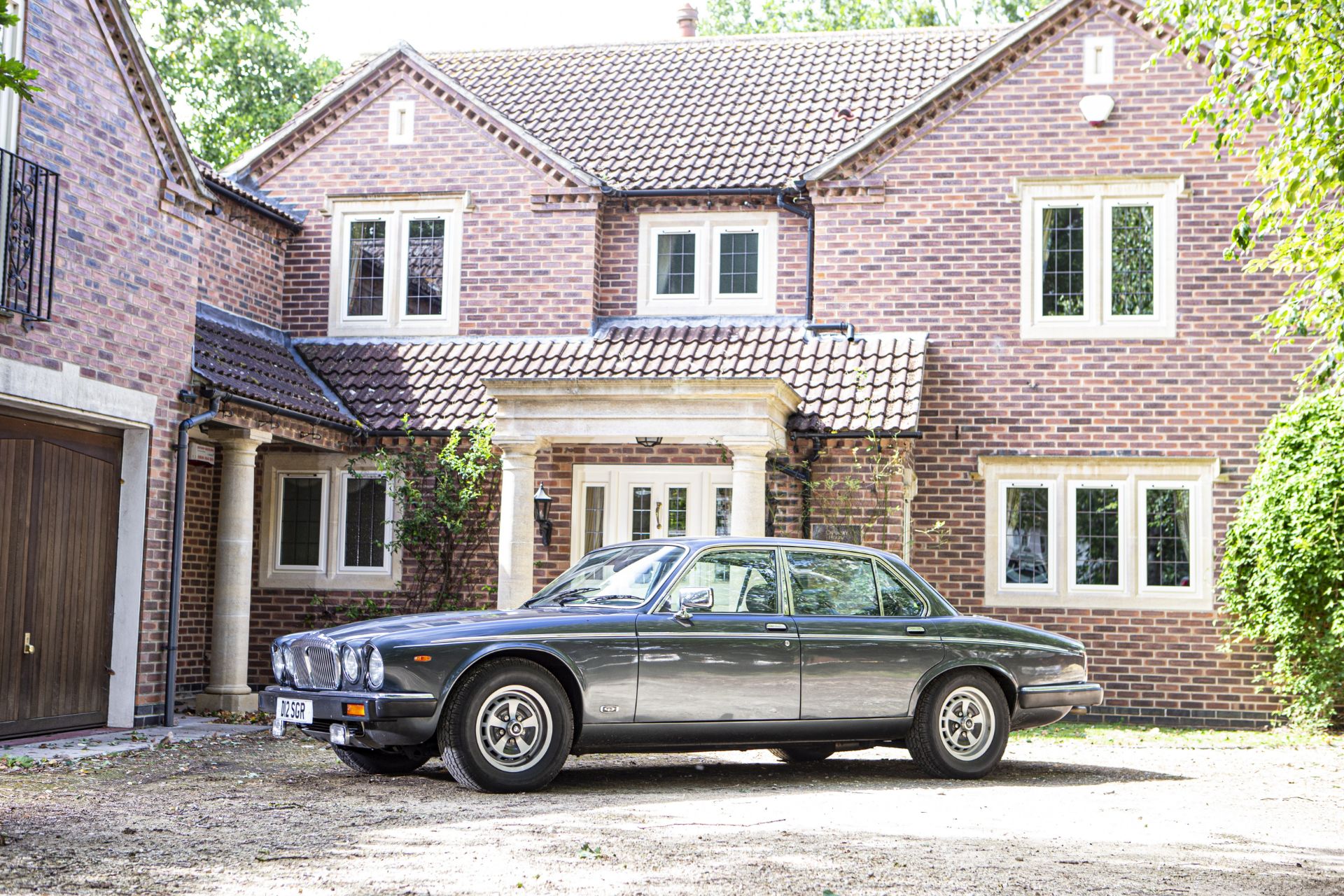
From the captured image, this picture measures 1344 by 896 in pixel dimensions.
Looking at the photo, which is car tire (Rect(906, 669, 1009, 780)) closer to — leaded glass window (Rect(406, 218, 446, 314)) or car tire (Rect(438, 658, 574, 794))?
car tire (Rect(438, 658, 574, 794))

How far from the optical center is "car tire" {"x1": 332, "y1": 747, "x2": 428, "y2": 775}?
9.18m

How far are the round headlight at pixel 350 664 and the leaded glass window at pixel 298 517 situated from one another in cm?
798

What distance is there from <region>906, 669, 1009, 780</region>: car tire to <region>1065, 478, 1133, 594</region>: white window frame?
5.56 meters

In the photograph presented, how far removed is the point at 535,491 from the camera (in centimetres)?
1552

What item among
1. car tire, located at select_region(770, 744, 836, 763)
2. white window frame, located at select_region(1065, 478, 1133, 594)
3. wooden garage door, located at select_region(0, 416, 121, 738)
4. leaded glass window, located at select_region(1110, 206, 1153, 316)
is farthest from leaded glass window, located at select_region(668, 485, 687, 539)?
wooden garage door, located at select_region(0, 416, 121, 738)

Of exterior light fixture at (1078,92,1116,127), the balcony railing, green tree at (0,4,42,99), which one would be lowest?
green tree at (0,4,42,99)

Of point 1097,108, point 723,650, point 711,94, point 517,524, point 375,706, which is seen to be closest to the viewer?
point 375,706

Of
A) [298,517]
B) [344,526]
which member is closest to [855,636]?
[344,526]

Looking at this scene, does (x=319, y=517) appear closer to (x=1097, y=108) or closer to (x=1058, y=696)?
(x=1058, y=696)

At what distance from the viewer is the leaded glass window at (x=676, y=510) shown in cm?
1550

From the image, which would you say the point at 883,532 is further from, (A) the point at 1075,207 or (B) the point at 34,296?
(B) the point at 34,296

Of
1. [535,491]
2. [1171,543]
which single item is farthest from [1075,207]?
[535,491]

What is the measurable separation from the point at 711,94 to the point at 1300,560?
8982 millimetres

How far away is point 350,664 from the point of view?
27.4 ft
